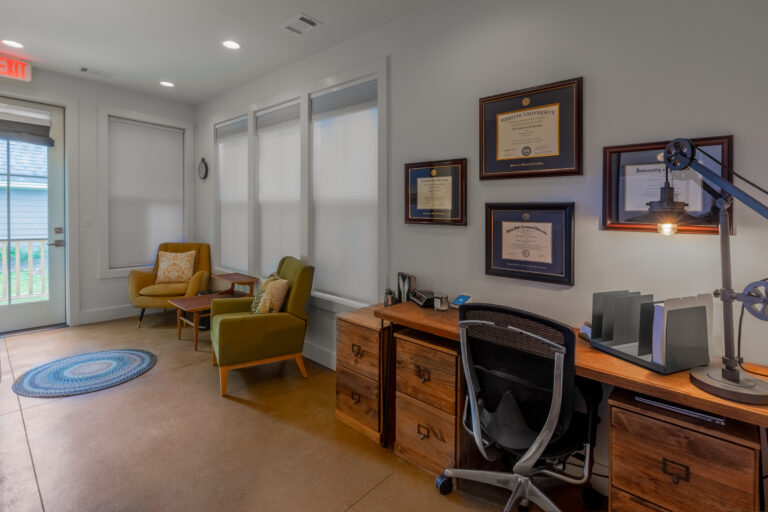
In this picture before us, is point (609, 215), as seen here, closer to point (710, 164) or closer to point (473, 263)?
point (710, 164)

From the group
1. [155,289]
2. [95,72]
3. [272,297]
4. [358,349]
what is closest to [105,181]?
[95,72]

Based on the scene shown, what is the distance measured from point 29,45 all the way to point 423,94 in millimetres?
3520

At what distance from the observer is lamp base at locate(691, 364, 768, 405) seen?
1.17 m

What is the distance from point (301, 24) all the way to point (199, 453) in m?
2.88

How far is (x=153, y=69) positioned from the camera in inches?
153

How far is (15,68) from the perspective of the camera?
371 cm

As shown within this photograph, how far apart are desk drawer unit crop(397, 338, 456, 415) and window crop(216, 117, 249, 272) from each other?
281 centimetres

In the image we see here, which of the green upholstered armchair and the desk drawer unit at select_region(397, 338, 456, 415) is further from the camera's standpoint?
the green upholstered armchair

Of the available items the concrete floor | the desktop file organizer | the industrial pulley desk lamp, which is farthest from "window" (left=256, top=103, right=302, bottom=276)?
the industrial pulley desk lamp

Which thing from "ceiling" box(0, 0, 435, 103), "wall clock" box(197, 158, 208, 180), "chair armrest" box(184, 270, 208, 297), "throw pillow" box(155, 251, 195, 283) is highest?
"ceiling" box(0, 0, 435, 103)

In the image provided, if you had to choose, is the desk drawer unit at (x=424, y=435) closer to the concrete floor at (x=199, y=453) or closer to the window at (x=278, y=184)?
the concrete floor at (x=199, y=453)

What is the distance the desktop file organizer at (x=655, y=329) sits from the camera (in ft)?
4.46

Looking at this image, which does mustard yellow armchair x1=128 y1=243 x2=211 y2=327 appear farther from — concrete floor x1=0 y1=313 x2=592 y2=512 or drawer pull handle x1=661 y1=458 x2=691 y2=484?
drawer pull handle x1=661 y1=458 x2=691 y2=484

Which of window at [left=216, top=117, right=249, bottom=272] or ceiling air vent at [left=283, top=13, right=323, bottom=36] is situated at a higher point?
ceiling air vent at [left=283, top=13, right=323, bottom=36]
